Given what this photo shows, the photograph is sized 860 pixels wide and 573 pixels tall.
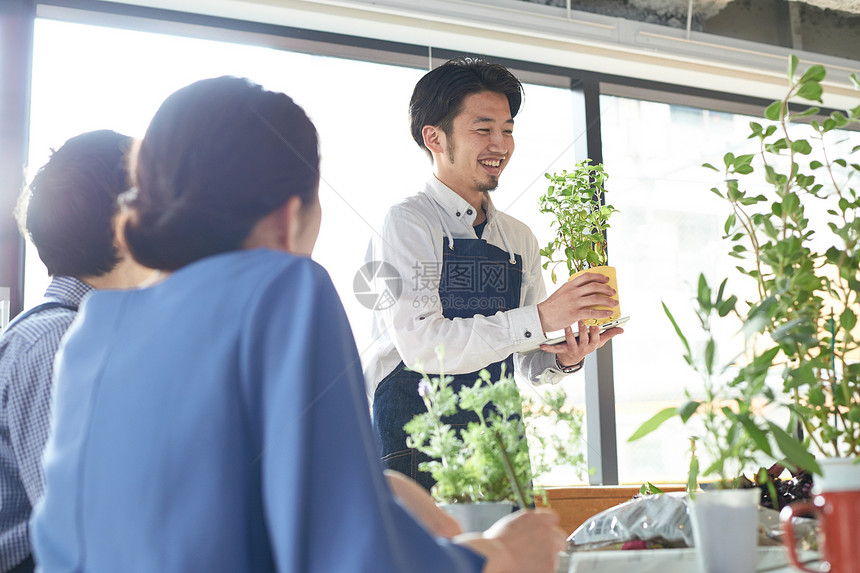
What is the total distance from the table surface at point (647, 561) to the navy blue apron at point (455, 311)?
2.24ft

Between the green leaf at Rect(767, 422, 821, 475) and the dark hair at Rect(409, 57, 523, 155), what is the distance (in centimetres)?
128

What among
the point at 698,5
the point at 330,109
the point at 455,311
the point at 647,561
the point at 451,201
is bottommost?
the point at 647,561

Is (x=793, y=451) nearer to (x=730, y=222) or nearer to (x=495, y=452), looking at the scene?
(x=495, y=452)

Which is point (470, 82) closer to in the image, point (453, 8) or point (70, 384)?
point (453, 8)

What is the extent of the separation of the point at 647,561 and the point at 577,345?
2.60ft


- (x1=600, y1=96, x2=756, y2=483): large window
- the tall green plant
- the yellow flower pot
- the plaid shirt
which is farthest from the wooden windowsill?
the plaid shirt

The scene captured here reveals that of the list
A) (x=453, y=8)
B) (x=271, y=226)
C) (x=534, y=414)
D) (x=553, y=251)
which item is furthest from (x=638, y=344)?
(x=271, y=226)

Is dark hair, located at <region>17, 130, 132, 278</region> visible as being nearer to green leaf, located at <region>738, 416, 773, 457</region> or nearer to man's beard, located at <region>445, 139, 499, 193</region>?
man's beard, located at <region>445, 139, 499, 193</region>

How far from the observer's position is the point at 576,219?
1.60 m

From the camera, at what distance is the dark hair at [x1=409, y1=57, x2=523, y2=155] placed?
6.22 feet

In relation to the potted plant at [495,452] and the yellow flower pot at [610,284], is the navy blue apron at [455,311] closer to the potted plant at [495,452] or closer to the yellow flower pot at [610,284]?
the yellow flower pot at [610,284]

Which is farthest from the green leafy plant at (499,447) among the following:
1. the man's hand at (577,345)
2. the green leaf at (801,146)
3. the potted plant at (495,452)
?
the man's hand at (577,345)

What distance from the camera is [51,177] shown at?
4.30ft

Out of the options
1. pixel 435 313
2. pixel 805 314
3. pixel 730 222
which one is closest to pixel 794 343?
pixel 805 314
